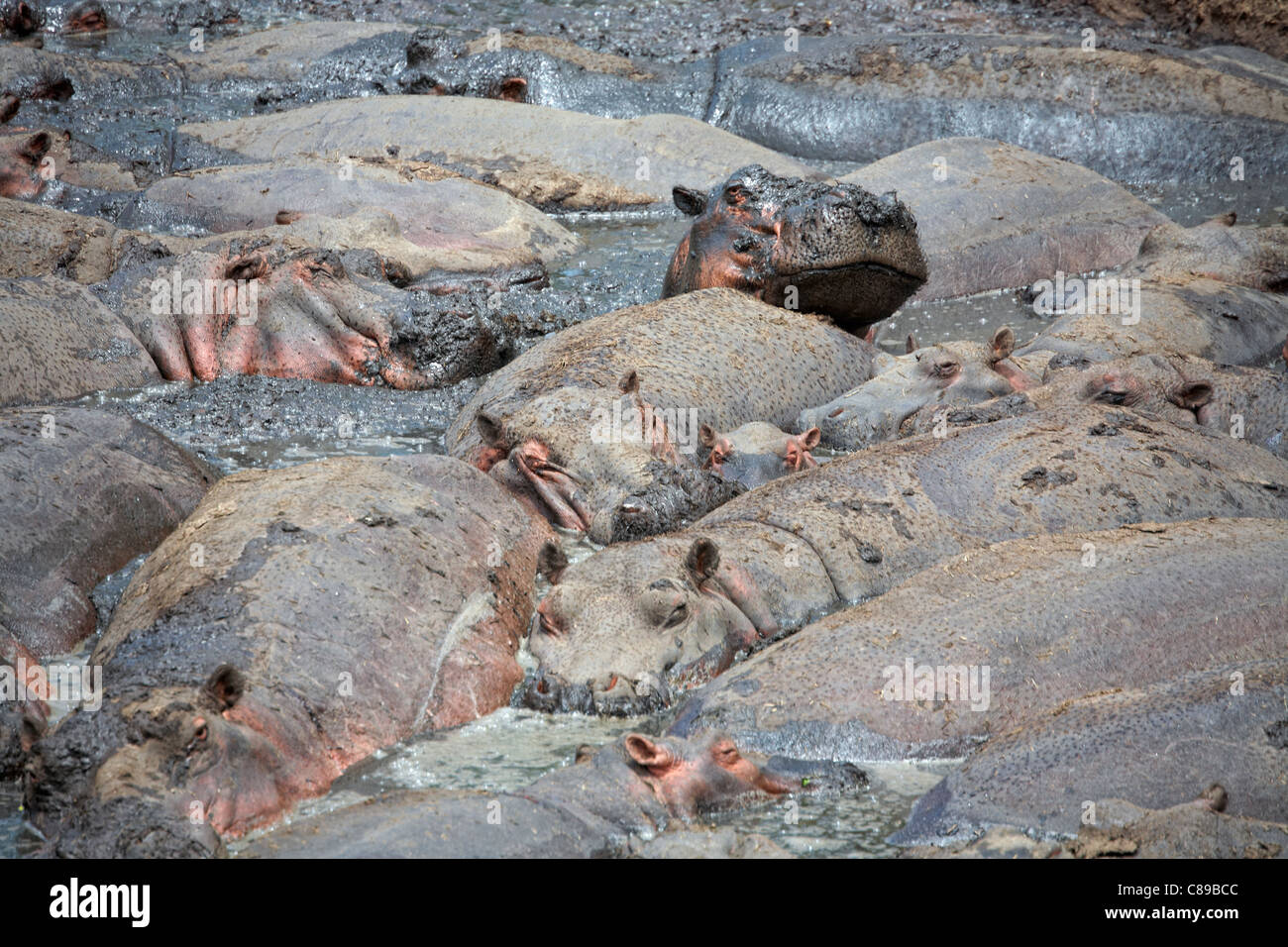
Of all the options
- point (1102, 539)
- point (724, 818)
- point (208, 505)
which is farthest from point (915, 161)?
point (724, 818)

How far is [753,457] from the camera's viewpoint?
6.92 meters

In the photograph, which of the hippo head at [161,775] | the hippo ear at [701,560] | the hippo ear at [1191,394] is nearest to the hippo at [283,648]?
the hippo head at [161,775]

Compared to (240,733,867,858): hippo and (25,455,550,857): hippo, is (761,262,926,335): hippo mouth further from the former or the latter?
(240,733,867,858): hippo

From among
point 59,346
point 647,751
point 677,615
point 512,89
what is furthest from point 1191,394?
point 512,89

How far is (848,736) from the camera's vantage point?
476cm

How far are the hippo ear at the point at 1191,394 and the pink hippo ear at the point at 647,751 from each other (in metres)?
3.81

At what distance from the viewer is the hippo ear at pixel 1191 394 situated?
6965mm

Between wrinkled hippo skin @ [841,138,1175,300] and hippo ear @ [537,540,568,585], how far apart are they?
529cm

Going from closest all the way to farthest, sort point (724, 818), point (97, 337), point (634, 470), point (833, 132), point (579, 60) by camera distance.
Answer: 1. point (724, 818)
2. point (634, 470)
3. point (97, 337)
4. point (833, 132)
5. point (579, 60)

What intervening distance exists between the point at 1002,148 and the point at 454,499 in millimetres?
6674

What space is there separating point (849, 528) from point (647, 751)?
1.87 metres

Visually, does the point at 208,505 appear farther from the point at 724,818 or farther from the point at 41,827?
the point at 724,818

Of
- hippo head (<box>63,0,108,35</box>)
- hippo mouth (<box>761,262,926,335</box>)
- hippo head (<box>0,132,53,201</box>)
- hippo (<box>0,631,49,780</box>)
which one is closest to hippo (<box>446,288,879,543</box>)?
hippo mouth (<box>761,262,926,335</box>)

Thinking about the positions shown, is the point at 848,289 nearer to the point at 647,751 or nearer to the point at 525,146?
the point at 525,146
